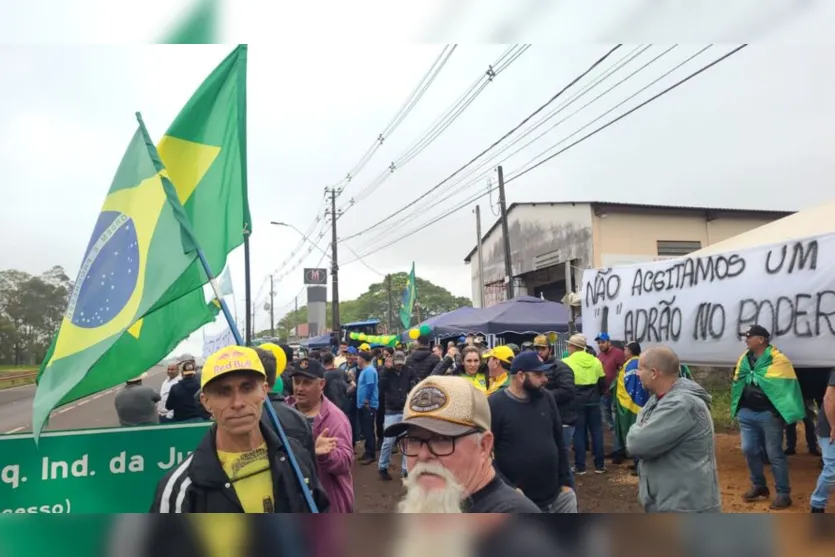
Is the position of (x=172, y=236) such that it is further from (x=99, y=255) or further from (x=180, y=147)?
(x=180, y=147)

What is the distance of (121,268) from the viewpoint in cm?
246

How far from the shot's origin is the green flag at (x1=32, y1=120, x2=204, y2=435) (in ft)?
7.48

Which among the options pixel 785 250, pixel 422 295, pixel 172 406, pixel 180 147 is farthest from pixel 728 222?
pixel 422 295

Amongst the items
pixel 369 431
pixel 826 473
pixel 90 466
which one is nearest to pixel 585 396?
pixel 826 473

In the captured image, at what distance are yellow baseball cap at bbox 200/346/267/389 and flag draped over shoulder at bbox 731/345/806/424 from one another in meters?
5.02

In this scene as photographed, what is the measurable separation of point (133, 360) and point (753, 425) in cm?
577

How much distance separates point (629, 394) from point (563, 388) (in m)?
1.82

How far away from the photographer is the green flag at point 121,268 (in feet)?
7.48

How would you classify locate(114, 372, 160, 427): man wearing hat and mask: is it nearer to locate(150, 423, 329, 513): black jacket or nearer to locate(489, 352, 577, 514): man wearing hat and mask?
locate(489, 352, 577, 514): man wearing hat and mask

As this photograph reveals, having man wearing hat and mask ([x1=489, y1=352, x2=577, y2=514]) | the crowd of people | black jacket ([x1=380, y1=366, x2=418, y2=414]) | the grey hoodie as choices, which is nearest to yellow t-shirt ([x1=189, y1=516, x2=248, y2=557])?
the crowd of people

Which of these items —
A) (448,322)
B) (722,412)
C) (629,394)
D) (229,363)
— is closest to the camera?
(229,363)

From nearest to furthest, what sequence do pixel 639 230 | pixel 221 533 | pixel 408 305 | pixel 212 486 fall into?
pixel 221 533, pixel 212 486, pixel 639 230, pixel 408 305

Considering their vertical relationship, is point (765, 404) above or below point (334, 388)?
below

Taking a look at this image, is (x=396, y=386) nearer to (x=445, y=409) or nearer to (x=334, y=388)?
(x=334, y=388)
